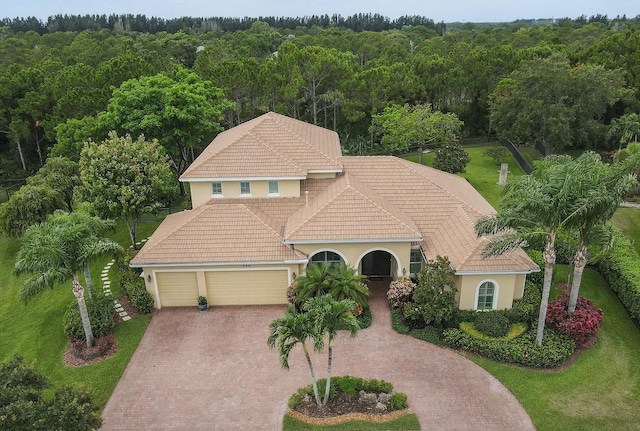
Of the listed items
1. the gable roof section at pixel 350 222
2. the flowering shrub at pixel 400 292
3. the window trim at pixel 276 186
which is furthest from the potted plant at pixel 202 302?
the flowering shrub at pixel 400 292

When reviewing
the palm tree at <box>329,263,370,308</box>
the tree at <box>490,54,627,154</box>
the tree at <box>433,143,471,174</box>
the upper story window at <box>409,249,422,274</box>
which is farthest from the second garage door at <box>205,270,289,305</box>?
the tree at <box>490,54,627,154</box>

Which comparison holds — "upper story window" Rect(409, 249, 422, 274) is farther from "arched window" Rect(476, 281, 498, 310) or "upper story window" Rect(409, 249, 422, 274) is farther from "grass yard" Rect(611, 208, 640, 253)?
"grass yard" Rect(611, 208, 640, 253)

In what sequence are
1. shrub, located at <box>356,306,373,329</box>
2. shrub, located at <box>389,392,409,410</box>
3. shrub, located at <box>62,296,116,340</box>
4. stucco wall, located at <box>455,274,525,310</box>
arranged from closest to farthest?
shrub, located at <box>389,392,409,410</box> < shrub, located at <box>62,296,116,340</box> < stucco wall, located at <box>455,274,525,310</box> < shrub, located at <box>356,306,373,329</box>

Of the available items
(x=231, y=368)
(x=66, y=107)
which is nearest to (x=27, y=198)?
(x=66, y=107)

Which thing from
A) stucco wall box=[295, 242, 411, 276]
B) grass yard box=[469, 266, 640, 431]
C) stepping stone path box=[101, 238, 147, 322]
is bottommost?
grass yard box=[469, 266, 640, 431]

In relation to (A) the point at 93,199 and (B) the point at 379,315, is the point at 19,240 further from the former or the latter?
(B) the point at 379,315

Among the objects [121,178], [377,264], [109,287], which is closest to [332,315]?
[377,264]
